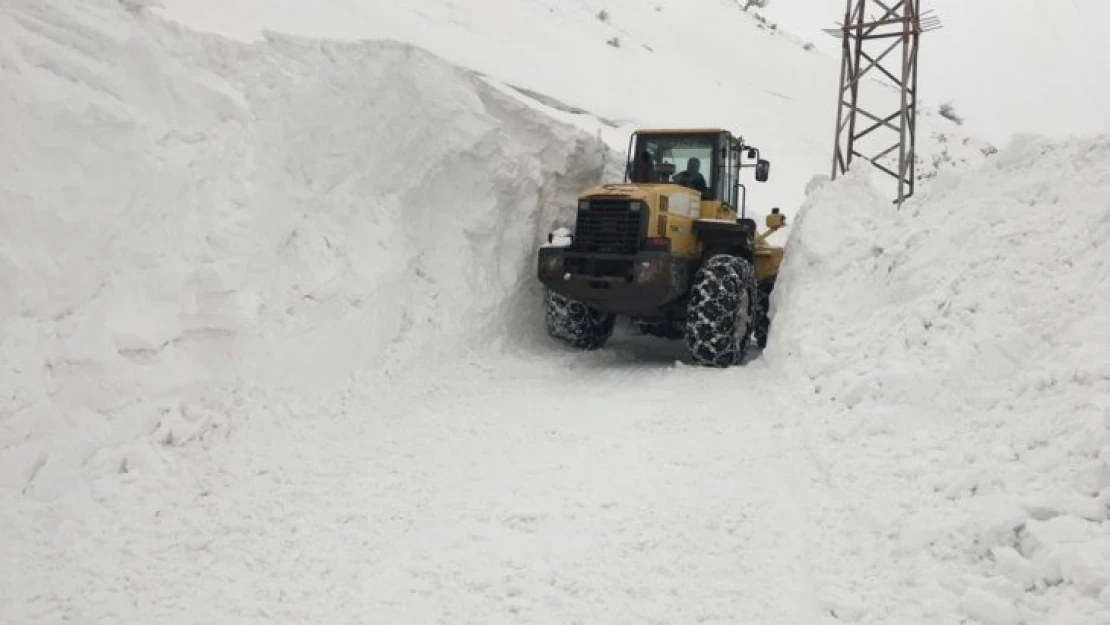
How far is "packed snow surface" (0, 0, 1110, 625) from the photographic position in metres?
3.75

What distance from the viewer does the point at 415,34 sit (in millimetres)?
11367

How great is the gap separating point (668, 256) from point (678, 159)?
7.06 ft

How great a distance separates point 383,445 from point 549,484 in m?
1.48

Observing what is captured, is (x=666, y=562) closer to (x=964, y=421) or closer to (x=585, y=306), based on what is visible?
(x=964, y=421)

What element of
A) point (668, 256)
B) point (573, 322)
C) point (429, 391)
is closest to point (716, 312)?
point (668, 256)

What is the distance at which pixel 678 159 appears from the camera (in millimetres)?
9688

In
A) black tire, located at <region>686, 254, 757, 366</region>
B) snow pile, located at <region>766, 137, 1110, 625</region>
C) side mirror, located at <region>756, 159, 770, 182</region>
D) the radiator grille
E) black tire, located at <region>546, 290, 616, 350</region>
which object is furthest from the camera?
side mirror, located at <region>756, 159, 770, 182</region>

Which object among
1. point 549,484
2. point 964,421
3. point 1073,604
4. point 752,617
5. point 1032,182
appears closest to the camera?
point 1073,604

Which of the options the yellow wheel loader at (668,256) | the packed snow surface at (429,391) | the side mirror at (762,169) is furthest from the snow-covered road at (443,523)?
the side mirror at (762,169)

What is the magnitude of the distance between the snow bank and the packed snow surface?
3 centimetres

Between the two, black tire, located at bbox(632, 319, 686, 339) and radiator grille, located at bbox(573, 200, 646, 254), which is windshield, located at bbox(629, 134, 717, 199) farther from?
black tire, located at bbox(632, 319, 686, 339)

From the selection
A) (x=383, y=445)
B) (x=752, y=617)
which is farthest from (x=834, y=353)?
(x=383, y=445)

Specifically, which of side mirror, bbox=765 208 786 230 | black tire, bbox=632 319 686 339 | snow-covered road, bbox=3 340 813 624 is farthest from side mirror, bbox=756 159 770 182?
snow-covered road, bbox=3 340 813 624

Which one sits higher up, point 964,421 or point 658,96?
point 658,96
